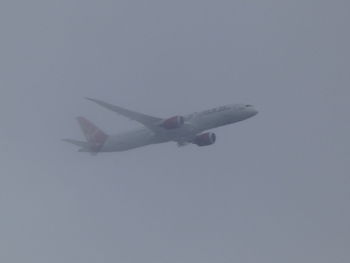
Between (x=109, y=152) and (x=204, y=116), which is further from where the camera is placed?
(x=109, y=152)

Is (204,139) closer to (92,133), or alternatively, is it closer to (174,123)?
(174,123)

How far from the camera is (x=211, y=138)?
3767 inches

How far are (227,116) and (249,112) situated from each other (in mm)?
2553

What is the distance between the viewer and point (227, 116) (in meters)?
90.4

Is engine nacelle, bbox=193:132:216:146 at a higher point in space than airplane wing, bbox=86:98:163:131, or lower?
lower

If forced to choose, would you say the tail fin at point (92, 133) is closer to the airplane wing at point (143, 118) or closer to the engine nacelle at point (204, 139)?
the airplane wing at point (143, 118)

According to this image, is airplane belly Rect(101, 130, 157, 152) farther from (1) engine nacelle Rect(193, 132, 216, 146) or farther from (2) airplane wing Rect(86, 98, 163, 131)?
(1) engine nacelle Rect(193, 132, 216, 146)

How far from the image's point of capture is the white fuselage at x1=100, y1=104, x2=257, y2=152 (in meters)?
90.5

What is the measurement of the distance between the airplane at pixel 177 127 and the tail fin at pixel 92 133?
2.08 meters

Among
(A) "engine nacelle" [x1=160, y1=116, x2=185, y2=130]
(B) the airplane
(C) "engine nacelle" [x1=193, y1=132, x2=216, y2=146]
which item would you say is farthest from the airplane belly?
(C) "engine nacelle" [x1=193, y1=132, x2=216, y2=146]

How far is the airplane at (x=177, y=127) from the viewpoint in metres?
90.6

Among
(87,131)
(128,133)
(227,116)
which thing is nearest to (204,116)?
(227,116)

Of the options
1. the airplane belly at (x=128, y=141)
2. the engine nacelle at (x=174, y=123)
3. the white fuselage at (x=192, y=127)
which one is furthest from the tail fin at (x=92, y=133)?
the engine nacelle at (x=174, y=123)

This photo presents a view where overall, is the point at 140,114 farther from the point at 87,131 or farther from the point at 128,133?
the point at 87,131
